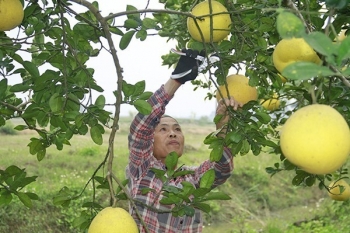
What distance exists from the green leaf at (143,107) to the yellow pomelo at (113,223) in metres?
0.35

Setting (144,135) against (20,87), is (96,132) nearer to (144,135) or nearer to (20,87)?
(20,87)

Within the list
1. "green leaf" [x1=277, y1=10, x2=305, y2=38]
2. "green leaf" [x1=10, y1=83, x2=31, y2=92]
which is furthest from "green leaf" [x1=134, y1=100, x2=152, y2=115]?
"green leaf" [x1=277, y1=10, x2=305, y2=38]

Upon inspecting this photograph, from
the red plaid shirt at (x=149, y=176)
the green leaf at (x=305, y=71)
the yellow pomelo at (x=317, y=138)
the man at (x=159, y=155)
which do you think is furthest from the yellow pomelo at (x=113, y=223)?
the red plaid shirt at (x=149, y=176)

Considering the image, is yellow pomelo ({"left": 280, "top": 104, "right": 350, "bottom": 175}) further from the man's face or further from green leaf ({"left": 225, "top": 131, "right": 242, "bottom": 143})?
the man's face

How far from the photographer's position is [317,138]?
2.36 ft

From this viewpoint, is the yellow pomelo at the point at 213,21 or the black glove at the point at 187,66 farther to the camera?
the black glove at the point at 187,66

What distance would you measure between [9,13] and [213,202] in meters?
5.01

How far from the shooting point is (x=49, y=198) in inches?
196

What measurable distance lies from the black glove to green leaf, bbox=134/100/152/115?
426 mm

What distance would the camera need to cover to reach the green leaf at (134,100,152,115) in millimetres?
1294

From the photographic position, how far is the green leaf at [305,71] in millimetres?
605

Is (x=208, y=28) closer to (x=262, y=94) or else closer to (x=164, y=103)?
(x=164, y=103)

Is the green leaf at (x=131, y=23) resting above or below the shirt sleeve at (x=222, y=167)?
above

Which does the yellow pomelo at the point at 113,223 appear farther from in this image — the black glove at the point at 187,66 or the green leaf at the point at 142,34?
the black glove at the point at 187,66
